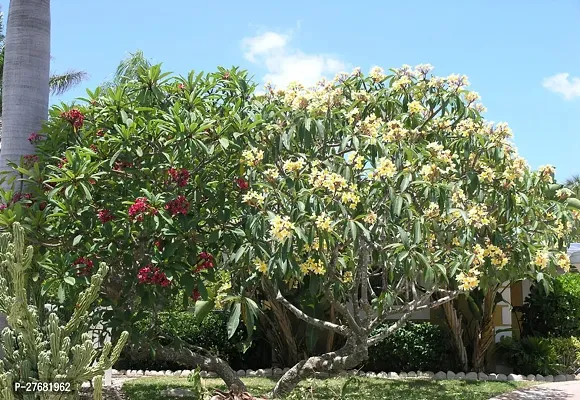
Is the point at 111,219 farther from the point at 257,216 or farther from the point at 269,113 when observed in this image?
the point at 269,113

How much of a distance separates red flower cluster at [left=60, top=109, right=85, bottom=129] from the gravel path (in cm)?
691

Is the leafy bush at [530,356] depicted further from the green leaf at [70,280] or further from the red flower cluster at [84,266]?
the green leaf at [70,280]

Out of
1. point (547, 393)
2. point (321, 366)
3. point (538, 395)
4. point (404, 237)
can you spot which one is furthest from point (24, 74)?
point (547, 393)

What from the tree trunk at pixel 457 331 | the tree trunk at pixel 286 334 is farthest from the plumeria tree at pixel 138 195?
the tree trunk at pixel 457 331

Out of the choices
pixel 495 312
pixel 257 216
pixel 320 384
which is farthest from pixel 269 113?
pixel 495 312

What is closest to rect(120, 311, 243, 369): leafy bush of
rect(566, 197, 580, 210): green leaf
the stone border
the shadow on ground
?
the stone border

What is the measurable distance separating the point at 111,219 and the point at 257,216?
135cm

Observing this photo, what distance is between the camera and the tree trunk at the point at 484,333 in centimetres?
1230

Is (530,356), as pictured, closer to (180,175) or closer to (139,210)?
(180,175)

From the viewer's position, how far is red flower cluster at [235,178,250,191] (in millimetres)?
6523

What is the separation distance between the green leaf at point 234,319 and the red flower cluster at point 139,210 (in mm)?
1211

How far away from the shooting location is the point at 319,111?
696 cm

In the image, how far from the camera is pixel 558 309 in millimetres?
12695

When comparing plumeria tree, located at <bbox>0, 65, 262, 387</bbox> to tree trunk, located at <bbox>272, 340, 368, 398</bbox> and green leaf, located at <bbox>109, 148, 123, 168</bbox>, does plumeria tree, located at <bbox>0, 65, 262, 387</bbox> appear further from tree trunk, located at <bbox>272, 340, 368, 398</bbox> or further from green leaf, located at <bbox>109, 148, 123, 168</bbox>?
tree trunk, located at <bbox>272, 340, 368, 398</bbox>
